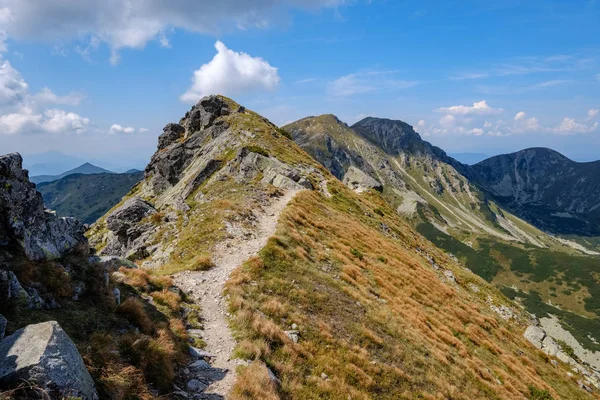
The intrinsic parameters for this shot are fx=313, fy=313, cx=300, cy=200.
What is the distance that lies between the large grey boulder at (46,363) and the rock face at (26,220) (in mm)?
5012

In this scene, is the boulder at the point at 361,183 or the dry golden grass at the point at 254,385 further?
the boulder at the point at 361,183

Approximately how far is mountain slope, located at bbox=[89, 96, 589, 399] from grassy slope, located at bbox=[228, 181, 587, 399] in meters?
0.09

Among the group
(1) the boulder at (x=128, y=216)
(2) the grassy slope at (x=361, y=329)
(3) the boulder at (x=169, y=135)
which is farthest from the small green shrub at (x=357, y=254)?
(3) the boulder at (x=169, y=135)

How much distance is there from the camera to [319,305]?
61.2ft

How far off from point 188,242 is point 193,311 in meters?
12.2

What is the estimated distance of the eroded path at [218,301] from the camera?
Answer: 36.8 ft

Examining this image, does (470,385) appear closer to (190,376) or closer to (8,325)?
(190,376)

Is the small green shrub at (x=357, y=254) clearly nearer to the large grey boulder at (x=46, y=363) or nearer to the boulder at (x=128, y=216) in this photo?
the large grey boulder at (x=46, y=363)

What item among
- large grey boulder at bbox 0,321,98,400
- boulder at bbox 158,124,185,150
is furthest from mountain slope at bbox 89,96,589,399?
boulder at bbox 158,124,185,150

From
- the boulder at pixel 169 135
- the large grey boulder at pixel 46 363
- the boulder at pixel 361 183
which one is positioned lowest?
the large grey boulder at pixel 46 363

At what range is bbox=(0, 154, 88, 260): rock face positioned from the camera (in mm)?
11336

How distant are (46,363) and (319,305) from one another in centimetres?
1366

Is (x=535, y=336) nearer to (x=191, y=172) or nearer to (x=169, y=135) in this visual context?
(x=191, y=172)

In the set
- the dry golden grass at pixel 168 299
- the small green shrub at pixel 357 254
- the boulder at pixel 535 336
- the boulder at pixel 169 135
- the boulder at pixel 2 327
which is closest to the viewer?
the boulder at pixel 2 327
